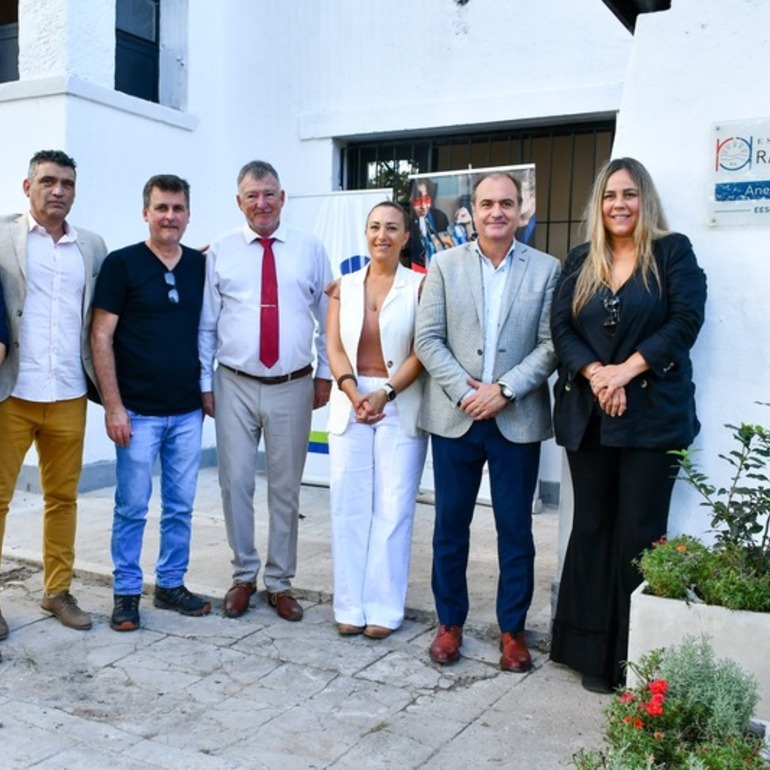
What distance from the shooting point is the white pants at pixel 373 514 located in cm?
450

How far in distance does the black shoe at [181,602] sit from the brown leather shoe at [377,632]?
2.95 feet

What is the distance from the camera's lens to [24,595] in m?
5.20

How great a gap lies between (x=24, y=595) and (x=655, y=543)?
11.3ft

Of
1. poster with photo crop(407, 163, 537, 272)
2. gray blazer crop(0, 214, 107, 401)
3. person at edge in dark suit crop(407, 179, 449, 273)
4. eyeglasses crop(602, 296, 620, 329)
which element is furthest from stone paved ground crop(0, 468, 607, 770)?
person at edge in dark suit crop(407, 179, 449, 273)

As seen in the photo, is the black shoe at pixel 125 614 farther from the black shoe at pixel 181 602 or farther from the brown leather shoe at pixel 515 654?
the brown leather shoe at pixel 515 654

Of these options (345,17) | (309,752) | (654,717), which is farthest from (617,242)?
(345,17)

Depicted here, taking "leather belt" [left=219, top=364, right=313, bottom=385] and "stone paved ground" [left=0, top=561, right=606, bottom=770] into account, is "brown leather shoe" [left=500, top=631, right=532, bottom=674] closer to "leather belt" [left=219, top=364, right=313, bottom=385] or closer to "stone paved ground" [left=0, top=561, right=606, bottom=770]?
"stone paved ground" [left=0, top=561, right=606, bottom=770]

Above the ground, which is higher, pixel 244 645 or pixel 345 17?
pixel 345 17

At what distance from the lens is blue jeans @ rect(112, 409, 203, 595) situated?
15.3 ft

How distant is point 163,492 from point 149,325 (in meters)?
0.89

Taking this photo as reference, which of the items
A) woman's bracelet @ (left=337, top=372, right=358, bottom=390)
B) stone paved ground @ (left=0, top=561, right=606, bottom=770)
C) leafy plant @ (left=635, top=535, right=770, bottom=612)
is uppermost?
woman's bracelet @ (left=337, top=372, right=358, bottom=390)

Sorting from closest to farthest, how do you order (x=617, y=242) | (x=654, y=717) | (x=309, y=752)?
1. (x=654, y=717)
2. (x=309, y=752)
3. (x=617, y=242)

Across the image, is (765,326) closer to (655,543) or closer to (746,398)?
(746,398)

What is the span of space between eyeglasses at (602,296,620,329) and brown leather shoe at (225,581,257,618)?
235 centimetres
